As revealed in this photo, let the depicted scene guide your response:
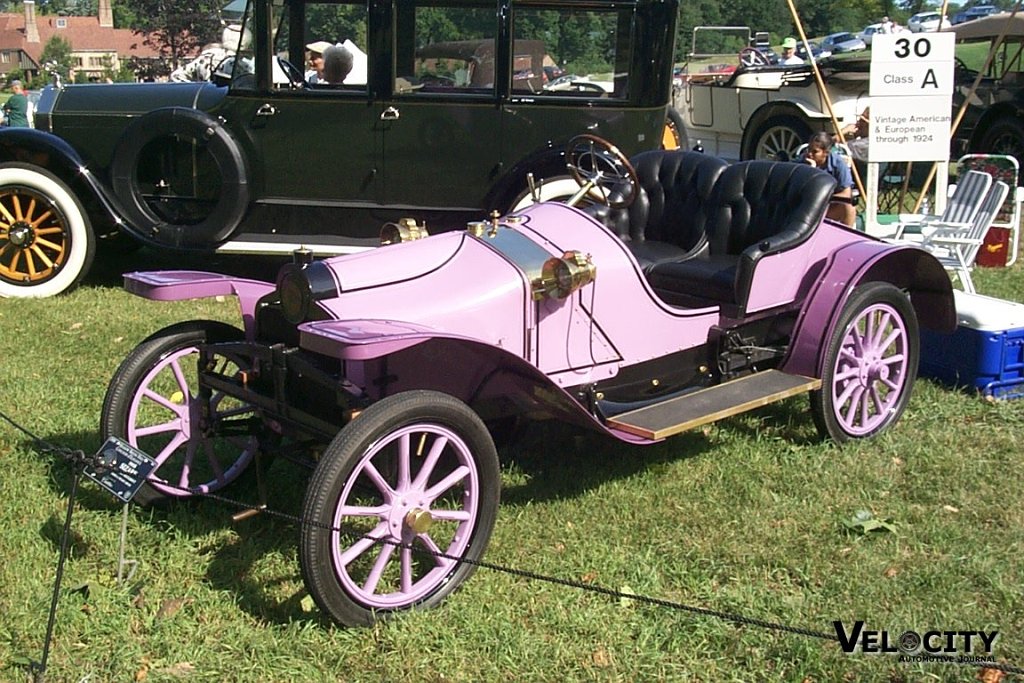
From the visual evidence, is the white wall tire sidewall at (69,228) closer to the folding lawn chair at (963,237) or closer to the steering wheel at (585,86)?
the steering wheel at (585,86)

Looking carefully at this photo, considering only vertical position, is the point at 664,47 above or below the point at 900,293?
above

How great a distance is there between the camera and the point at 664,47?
7090 millimetres

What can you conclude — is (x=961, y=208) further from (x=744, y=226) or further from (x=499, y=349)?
(x=499, y=349)

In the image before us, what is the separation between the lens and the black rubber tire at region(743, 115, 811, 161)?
11.6 meters

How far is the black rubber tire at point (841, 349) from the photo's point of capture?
4.41m

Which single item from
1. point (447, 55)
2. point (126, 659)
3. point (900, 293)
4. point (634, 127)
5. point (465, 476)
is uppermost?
point (447, 55)

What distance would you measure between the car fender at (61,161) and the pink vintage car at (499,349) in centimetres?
271

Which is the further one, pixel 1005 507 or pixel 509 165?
pixel 509 165

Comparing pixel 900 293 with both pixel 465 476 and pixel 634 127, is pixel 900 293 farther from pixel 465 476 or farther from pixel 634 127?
pixel 634 127

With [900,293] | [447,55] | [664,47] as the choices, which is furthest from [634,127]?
[900,293]

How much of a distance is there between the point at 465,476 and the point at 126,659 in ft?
3.56

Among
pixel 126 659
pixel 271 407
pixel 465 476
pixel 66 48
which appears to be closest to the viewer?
pixel 126 659

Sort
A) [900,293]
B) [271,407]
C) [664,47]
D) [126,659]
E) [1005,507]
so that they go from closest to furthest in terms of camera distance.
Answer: [126,659]
[271,407]
[1005,507]
[900,293]
[664,47]

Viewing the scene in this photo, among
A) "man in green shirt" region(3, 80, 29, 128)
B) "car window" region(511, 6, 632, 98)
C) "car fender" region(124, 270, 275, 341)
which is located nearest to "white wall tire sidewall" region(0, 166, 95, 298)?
"car window" region(511, 6, 632, 98)
